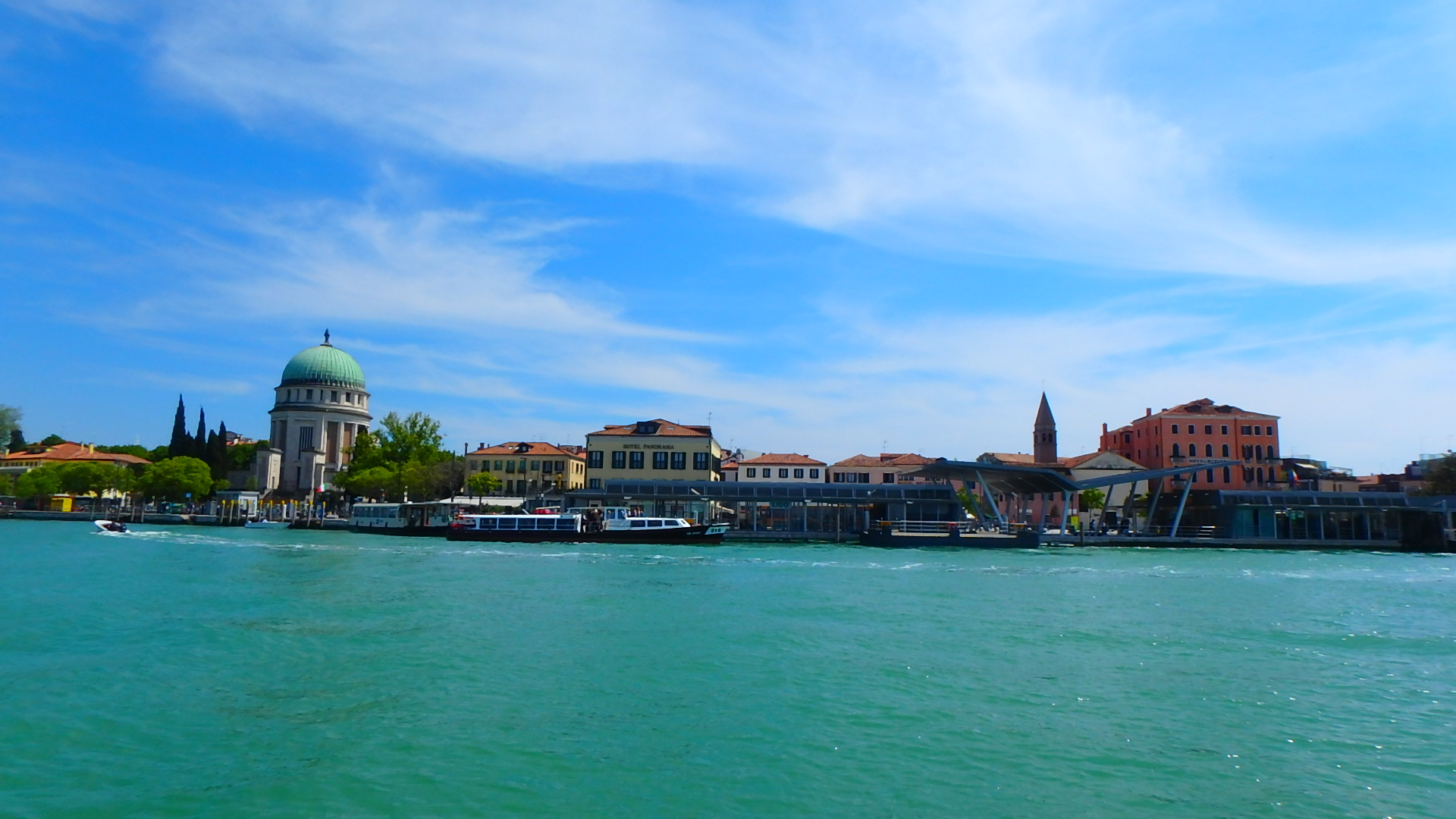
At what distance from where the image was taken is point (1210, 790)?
9773 millimetres

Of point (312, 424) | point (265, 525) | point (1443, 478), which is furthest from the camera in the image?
point (312, 424)

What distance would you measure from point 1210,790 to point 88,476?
98935 millimetres

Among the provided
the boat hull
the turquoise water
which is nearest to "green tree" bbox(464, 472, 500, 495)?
the boat hull

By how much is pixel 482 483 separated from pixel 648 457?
15.6 metres

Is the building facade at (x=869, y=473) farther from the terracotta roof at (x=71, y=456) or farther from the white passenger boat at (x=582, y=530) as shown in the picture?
the terracotta roof at (x=71, y=456)

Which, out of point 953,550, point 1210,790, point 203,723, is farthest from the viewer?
point 953,550

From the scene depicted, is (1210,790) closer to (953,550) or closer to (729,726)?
(729,726)

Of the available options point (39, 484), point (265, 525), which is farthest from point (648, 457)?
point (39, 484)

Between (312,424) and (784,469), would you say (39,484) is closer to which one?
(312,424)

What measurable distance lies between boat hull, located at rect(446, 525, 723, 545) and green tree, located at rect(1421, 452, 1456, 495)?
186 feet

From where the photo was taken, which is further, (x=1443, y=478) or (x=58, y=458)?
(x=58, y=458)

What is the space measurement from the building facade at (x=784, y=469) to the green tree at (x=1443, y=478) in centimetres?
4671

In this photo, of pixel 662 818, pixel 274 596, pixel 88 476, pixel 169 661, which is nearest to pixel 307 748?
pixel 662 818

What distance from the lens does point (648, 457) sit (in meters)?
73.9
